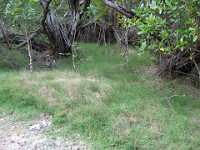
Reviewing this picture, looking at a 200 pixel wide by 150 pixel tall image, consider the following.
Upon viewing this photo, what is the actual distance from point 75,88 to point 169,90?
164 centimetres

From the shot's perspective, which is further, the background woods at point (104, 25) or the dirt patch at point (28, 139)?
the background woods at point (104, 25)

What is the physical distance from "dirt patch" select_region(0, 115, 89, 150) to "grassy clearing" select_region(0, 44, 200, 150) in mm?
134

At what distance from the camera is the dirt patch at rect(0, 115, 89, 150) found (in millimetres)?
2879

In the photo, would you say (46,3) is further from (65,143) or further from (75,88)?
(65,143)

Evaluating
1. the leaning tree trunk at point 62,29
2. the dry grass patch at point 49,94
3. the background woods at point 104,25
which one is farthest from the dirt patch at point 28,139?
the leaning tree trunk at point 62,29

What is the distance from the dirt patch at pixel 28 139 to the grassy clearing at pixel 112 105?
13 centimetres

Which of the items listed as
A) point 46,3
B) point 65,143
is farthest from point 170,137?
point 46,3

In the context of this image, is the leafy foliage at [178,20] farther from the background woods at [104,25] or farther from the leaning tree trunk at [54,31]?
the leaning tree trunk at [54,31]

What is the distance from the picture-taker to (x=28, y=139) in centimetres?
303

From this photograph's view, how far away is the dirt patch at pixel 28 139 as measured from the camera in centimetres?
288

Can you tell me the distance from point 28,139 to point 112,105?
1.25 metres

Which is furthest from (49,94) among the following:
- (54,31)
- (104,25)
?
(104,25)

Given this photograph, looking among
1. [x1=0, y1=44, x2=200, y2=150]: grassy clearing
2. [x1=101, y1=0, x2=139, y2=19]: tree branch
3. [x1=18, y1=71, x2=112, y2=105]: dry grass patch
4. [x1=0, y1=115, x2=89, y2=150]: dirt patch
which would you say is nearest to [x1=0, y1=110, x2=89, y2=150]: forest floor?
[x1=0, y1=115, x2=89, y2=150]: dirt patch

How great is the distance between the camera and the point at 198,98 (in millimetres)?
4172
